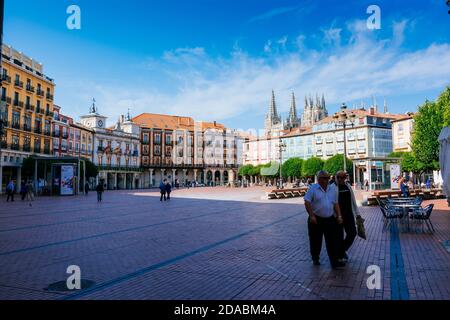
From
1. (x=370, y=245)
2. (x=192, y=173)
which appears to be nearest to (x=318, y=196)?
(x=370, y=245)

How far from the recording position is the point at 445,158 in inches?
314

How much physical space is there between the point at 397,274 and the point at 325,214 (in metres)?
1.47

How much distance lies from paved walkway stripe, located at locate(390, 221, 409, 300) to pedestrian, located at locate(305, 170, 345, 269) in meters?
0.92

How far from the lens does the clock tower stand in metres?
73.3

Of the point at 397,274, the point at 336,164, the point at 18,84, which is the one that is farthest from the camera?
the point at 336,164

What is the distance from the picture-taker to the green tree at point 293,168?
78875 millimetres

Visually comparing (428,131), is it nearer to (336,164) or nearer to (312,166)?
(336,164)

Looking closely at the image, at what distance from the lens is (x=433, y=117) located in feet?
133

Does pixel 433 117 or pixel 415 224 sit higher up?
pixel 433 117

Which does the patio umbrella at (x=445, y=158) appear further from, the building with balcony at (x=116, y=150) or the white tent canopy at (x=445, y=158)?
the building with balcony at (x=116, y=150)

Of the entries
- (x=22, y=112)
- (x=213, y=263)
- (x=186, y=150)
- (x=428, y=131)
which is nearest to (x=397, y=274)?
(x=213, y=263)

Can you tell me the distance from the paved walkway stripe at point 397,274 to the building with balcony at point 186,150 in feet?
270

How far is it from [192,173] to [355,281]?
92.4 m
